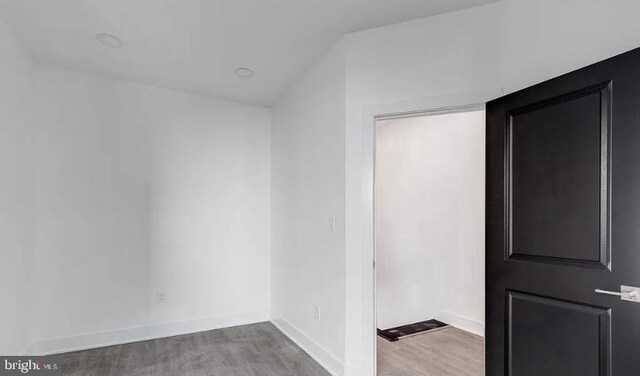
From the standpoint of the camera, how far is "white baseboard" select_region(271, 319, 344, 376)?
271cm

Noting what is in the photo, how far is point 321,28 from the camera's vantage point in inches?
100.0

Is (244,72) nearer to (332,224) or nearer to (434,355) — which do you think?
(332,224)

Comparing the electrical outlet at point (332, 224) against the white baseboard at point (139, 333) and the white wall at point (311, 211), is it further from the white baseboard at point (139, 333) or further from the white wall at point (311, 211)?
the white baseboard at point (139, 333)

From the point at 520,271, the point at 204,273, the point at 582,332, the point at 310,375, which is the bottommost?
the point at 310,375

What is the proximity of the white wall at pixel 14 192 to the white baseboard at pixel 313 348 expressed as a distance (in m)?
2.26

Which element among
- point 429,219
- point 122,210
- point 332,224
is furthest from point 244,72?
point 429,219

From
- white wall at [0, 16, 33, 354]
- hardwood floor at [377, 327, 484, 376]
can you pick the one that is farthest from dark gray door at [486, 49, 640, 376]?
white wall at [0, 16, 33, 354]

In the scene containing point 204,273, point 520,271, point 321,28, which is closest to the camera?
point 520,271

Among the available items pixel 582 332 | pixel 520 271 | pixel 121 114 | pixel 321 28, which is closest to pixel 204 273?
pixel 121 114

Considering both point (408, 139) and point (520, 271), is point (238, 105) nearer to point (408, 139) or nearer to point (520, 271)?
point (408, 139)

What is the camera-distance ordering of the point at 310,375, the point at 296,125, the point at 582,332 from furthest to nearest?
the point at 296,125, the point at 310,375, the point at 582,332

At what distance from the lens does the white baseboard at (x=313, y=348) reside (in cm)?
271

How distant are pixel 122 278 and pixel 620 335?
383cm

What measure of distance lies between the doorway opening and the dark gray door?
1740mm
